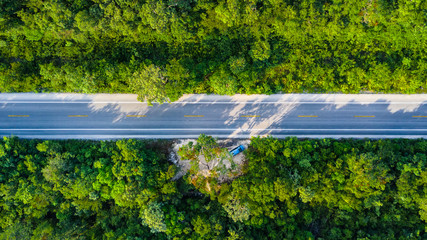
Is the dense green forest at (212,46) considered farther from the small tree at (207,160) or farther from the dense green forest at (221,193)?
the dense green forest at (221,193)

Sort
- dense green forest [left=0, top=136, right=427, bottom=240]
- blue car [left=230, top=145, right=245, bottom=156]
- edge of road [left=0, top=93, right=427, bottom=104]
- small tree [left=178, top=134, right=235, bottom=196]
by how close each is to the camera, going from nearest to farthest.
Answer: dense green forest [left=0, top=136, right=427, bottom=240] → small tree [left=178, top=134, right=235, bottom=196] → blue car [left=230, top=145, right=245, bottom=156] → edge of road [left=0, top=93, right=427, bottom=104]

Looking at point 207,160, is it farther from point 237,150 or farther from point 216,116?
point 216,116

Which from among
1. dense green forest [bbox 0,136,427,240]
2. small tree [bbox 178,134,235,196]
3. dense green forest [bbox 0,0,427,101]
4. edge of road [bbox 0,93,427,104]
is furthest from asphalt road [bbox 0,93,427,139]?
small tree [bbox 178,134,235,196]

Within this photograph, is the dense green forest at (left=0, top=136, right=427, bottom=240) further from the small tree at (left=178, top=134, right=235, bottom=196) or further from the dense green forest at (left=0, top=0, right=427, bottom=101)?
the dense green forest at (left=0, top=0, right=427, bottom=101)

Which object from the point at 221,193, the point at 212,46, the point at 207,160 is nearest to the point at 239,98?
→ the point at 212,46

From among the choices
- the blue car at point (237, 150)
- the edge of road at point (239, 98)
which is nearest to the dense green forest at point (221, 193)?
the blue car at point (237, 150)

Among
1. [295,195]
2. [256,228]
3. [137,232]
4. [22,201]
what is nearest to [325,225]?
[295,195]
